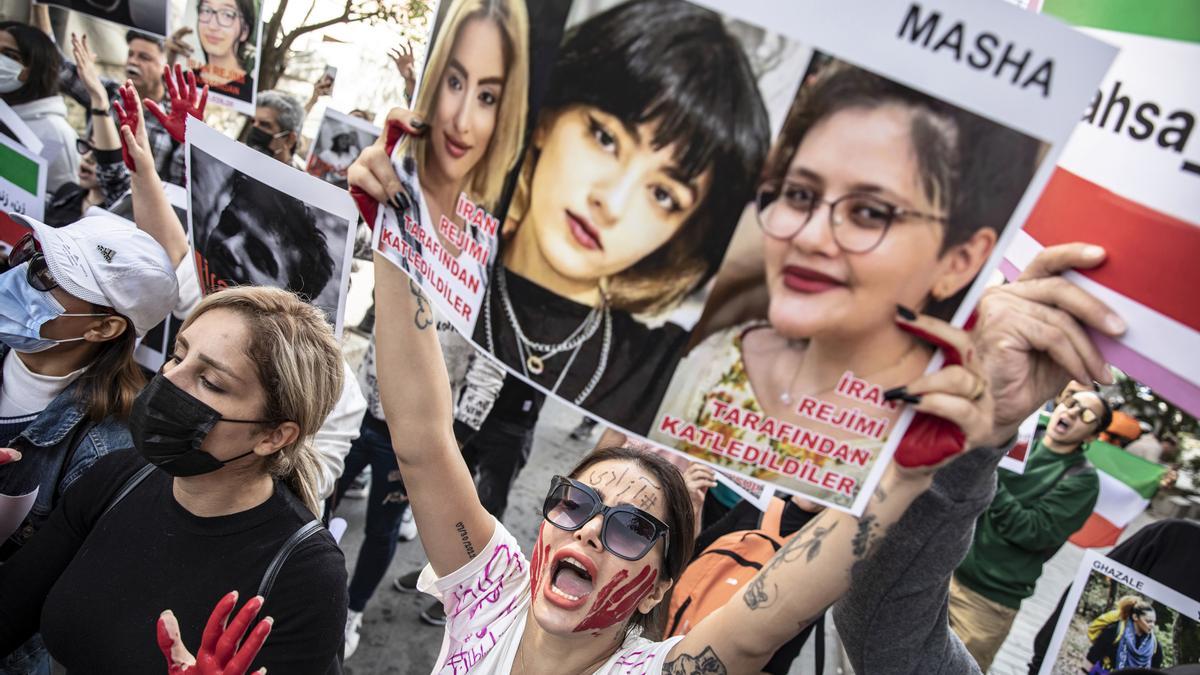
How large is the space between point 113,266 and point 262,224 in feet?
1.67

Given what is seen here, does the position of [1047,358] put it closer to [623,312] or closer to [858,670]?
[623,312]

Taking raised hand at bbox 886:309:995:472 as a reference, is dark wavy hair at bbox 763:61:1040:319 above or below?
above

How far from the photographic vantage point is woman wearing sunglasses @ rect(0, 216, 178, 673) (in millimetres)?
2324

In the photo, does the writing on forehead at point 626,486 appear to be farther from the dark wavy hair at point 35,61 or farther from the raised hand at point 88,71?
the dark wavy hair at point 35,61

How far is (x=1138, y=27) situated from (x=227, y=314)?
75.3 inches

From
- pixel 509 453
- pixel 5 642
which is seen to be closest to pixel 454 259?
pixel 5 642

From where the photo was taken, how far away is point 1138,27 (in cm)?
119

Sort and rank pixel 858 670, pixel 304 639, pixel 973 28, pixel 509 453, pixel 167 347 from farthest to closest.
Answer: pixel 509 453, pixel 167 347, pixel 304 639, pixel 858 670, pixel 973 28

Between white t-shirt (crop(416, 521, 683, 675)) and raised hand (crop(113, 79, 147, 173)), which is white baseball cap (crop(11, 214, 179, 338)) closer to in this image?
raised hand (crop(113, 79, 147, 173))

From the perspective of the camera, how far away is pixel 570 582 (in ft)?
6.05

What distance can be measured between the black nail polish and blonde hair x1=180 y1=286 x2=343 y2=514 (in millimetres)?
1442

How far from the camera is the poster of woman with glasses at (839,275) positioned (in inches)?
43.4

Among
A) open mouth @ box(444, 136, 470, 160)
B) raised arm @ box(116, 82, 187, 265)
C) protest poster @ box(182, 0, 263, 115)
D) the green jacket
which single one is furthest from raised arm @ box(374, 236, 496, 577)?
the green jacket

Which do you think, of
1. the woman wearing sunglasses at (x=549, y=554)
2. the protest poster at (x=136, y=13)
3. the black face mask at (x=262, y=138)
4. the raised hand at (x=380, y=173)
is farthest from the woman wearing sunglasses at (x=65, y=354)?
the protest poster at (x=136, y=13)
